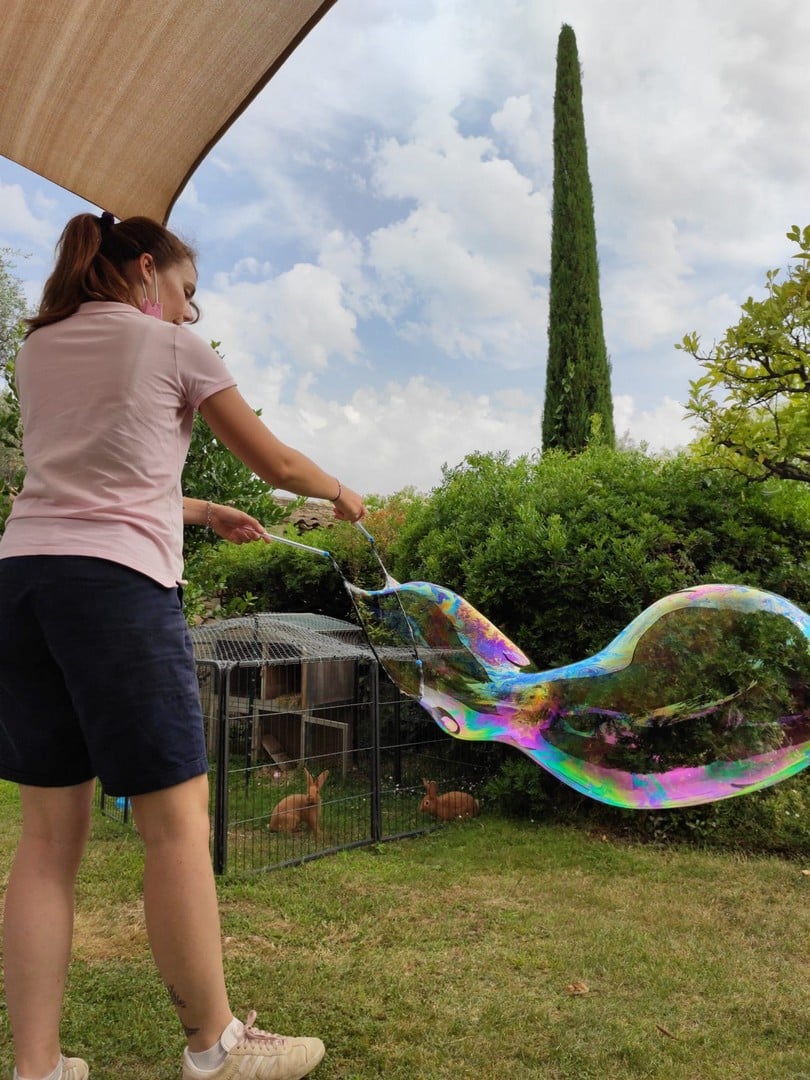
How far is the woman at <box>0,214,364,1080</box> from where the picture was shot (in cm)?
137

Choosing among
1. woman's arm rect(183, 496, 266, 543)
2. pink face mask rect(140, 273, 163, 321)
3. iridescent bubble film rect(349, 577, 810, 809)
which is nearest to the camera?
pink face mask rect(140, 273, 163, 321)

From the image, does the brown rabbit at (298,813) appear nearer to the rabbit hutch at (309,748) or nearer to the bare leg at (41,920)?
the rabbit hutch at (309,748)

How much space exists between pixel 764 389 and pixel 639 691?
1.97 metres

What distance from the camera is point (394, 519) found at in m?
6.26

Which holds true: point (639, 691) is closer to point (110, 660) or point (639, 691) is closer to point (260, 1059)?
point (260, 1059)

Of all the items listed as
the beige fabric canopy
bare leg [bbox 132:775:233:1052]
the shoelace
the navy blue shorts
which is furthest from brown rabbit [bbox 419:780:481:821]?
the beige fabric canopy

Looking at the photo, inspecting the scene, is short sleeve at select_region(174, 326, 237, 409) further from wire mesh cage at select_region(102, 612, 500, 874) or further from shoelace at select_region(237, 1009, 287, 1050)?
wire mesh cage at select_region(102, 612, 500, 874)

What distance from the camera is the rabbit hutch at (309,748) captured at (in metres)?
3.78

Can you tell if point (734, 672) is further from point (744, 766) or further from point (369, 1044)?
point (369, 1044)

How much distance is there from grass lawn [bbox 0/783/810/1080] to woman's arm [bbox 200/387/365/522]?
1318 mm

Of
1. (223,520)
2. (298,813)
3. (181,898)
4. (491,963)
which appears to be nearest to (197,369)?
(223,520)

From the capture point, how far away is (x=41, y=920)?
1.47 metres

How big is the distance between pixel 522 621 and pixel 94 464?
3.32 metres

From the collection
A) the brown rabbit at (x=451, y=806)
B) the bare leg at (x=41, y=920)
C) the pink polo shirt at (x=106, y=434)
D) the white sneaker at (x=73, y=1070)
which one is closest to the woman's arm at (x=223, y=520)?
the pink polo shirt at (x=106, y=434)
